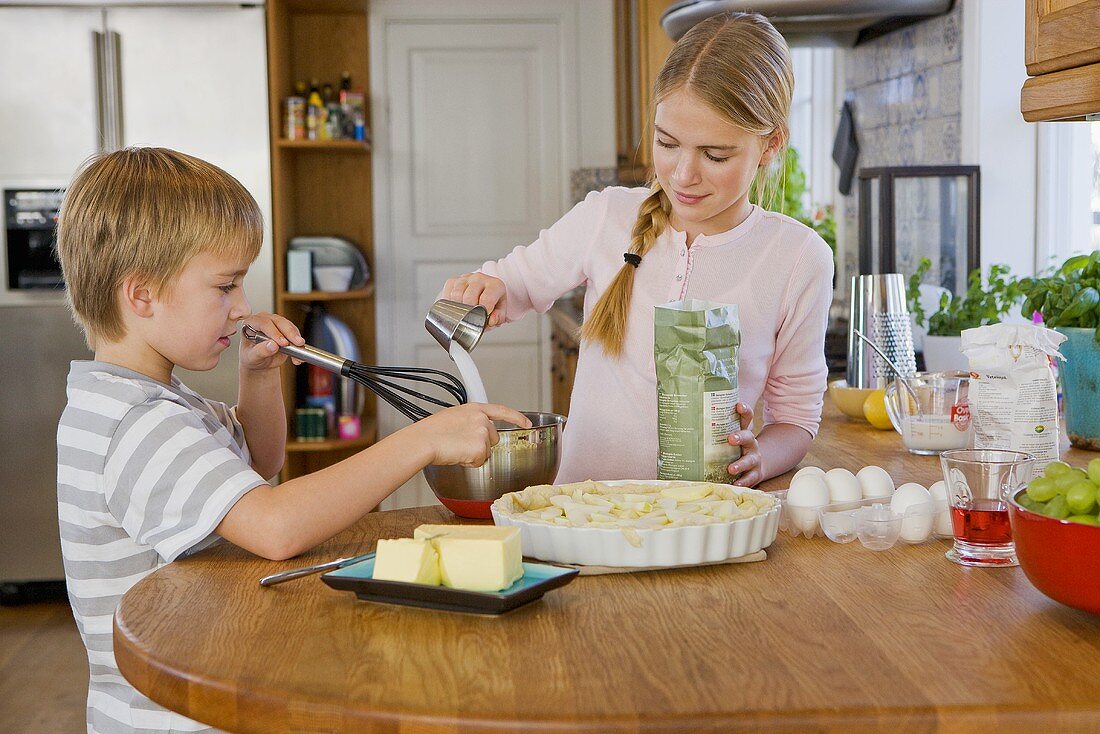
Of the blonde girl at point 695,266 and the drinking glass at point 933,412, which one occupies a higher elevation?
the blonde girl at point 695,266

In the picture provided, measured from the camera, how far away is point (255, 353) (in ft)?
4.83

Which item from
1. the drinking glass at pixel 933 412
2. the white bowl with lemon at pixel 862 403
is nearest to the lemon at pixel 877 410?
the white bowl with lemon at pixel 862 403

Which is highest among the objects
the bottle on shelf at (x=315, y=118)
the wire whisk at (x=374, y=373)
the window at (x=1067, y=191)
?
the bottle on shelf at (x=315, y=118)

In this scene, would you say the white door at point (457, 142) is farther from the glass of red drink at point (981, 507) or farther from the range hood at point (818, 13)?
the glass of red drink at point (981, 507)

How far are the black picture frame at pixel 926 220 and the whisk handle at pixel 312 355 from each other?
5.27 feet

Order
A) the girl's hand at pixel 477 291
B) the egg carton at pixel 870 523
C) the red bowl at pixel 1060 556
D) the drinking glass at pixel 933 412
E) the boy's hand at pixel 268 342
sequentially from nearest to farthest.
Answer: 1. the red bowl at pixel 1060 556
2. the egg carton at pixel 870 523
3. the boy's hand at pixel 268 342
4. the girl's hand at pixel 477 291
5. the drinking glass at pixel 933 412

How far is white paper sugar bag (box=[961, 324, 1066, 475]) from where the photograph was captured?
1.43 metres

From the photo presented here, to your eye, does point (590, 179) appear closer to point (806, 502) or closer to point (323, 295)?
point (323, 295)

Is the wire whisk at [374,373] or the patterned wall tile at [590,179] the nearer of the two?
the wire whisk at [374,373]

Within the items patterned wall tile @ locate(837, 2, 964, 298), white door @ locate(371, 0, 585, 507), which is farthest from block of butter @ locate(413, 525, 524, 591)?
white door @ locate(371, 0, 585, 507)

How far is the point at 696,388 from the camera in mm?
1271

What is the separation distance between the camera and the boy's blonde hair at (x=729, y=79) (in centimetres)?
147

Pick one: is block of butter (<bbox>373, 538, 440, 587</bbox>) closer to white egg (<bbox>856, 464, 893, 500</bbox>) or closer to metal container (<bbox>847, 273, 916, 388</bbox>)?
white egg (<bbox>856, 464, 893, 500</bbox>)

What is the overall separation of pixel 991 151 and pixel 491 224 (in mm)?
2319
